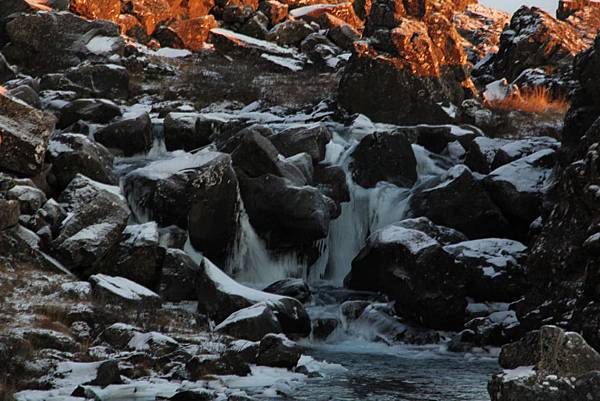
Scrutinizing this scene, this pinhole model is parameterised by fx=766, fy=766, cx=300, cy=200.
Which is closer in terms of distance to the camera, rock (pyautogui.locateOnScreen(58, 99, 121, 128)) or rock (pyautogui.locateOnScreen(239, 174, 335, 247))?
rock (pyautogui.locateOnScreen(239, 174, 335, 247))

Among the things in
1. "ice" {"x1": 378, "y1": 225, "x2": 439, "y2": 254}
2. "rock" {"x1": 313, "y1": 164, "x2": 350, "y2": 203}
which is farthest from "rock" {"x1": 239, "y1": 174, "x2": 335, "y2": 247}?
"ice" {"x1": 378, "y1": 225, "x2": 439, "y2": 254}

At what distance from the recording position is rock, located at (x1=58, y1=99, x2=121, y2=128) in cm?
3038

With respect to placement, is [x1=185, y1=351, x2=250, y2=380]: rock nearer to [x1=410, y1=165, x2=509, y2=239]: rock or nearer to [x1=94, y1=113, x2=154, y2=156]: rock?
[x1=410, y1=165, x2=509, y2=239]: rock

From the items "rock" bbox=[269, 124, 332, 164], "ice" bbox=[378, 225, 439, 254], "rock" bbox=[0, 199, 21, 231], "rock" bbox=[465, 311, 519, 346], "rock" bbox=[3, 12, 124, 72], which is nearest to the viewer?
"rock" bbox=[0, 199, 21, 231]

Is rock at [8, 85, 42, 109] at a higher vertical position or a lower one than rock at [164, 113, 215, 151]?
higher

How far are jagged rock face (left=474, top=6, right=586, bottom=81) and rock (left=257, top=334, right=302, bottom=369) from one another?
30.1 meters

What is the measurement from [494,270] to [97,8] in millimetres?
33324

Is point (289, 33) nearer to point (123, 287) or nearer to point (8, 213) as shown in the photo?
point (8, 213)

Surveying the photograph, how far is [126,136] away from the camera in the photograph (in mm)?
28750

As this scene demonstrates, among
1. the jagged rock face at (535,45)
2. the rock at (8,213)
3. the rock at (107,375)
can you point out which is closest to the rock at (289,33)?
the jagged rock face at (535,45)

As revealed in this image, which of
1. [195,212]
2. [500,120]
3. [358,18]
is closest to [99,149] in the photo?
[195,212]

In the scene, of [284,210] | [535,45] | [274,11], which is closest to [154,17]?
[274,11]

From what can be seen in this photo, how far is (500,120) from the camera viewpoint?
117ft

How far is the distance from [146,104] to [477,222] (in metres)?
19.4
